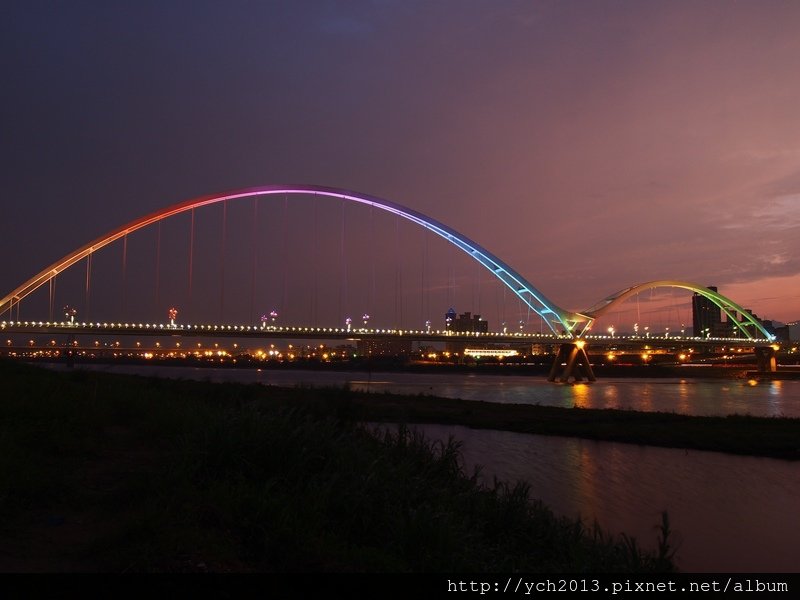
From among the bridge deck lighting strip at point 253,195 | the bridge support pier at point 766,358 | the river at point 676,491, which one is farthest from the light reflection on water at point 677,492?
the bridge support pier at point 766,358

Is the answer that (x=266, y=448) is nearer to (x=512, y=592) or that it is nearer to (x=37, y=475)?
(x=37, y=475)

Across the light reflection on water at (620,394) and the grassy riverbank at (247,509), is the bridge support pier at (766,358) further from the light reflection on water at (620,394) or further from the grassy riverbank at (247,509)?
the grassy riverbank at (247,509)

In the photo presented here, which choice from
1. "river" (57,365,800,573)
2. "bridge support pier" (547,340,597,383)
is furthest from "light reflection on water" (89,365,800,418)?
"bridge support pier" (547,340,597,383)

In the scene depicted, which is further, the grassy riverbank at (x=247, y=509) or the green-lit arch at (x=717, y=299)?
the green-lit arch at (x=717, y=299)

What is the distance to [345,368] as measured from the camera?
13862cm

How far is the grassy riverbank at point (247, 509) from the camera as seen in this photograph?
507 cm

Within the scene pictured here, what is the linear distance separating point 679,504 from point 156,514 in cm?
1089

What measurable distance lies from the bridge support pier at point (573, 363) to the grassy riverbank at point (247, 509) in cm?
7617

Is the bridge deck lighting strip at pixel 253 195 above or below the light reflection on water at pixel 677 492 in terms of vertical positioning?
above

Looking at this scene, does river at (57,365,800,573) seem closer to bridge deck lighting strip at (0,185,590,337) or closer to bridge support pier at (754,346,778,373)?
bridge deck lighting strip at (0,185,590,337)

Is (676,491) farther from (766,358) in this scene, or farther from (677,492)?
(766,358)

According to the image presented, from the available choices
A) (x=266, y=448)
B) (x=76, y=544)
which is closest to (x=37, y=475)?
(x=76, y=544)

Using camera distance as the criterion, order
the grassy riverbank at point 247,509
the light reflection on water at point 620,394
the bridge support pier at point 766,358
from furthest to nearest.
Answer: the bridge support pier at point 766,358
the light reflection on water at point 620,394
the grassy riverbank at point 247,509

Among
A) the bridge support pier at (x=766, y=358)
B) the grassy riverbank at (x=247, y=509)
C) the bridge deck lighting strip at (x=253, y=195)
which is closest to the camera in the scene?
the grassy riverbank at (x=247, y=509)
